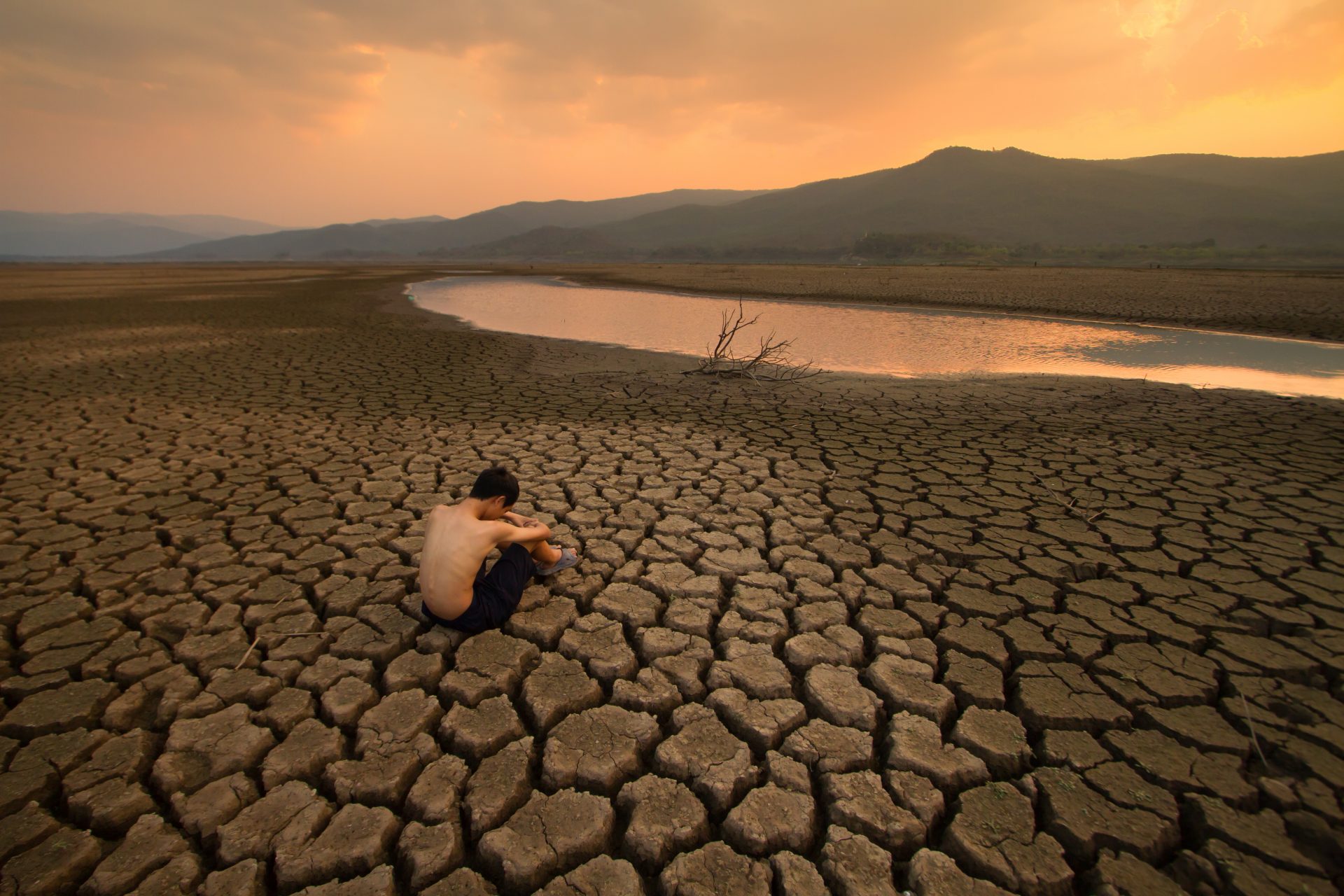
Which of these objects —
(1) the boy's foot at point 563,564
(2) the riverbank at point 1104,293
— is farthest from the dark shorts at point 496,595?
(2) the riverbank at point 1104,293

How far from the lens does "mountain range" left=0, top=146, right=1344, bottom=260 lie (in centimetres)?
7631

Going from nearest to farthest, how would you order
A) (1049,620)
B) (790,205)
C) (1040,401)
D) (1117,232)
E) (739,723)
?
(739,723)
(1049,620)
(1040,401)
(1117,232)
(790,205)

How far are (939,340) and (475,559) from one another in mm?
11524

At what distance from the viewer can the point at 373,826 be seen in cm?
163

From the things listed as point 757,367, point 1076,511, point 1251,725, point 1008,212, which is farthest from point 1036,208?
point 1251,725

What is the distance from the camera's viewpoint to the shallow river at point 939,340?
8430 mm

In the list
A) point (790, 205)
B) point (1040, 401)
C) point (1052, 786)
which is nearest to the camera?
point (1052, 786)

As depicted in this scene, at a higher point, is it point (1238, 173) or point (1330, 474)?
point (1238, 173)

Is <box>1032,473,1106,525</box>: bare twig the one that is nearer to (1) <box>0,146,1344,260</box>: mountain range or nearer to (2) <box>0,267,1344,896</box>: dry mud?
(2) <box>0,267,1344,896</box>: dry mud

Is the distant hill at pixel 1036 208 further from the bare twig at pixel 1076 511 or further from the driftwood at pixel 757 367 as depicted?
the bare twig at pixel 1076 511

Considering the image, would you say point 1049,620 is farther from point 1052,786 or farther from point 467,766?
point 467,766

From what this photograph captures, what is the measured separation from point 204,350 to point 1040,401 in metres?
11.8

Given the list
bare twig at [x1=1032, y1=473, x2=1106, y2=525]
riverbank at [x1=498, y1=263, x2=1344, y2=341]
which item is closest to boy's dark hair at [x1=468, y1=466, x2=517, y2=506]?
bare twig at [x1=1032, y1=473, x2=1106, y2=525]

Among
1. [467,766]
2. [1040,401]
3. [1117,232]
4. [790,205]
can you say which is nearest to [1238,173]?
[1117,232]
